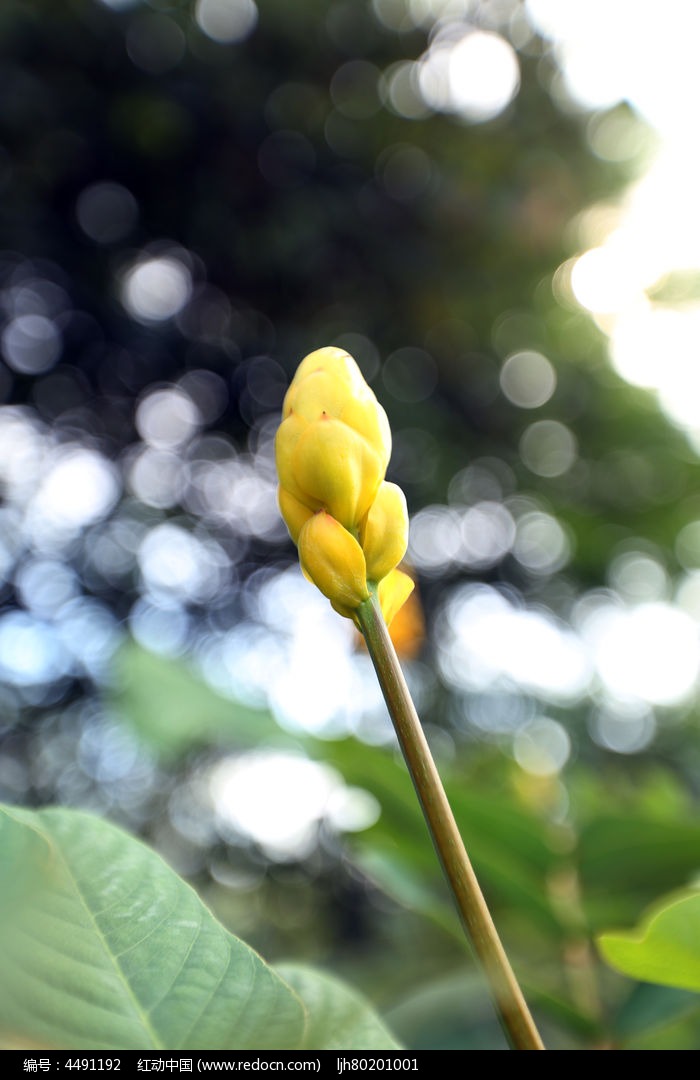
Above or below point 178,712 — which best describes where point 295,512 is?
above

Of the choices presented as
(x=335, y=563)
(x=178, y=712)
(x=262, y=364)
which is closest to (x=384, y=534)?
(x=335, y=563)

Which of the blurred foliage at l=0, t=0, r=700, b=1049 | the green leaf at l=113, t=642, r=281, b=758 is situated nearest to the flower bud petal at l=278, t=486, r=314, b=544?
the green leaf at l=113, t=642, r=281, b=758

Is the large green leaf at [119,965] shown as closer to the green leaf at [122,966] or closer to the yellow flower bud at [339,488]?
the green leaf at [122,966]

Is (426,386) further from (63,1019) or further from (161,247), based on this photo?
(63,1019)

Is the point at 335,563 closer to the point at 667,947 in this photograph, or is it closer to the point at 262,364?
the point at 667,947

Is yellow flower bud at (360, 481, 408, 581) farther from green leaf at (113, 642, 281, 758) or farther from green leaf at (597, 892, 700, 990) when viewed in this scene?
green leaf at (113, 642, 281, 758)

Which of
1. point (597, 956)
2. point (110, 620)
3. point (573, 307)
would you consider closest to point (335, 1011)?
point (597, 956)
